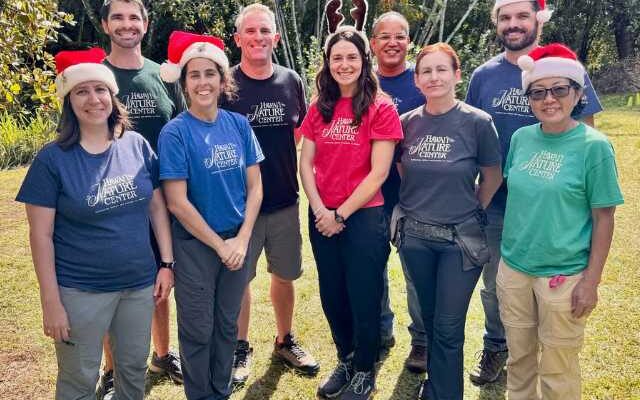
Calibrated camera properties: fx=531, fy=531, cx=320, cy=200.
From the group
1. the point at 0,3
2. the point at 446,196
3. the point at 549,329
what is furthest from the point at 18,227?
the point at 549,329

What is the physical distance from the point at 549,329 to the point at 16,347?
374 cm

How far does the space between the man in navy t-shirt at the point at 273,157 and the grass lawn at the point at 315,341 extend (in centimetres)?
21

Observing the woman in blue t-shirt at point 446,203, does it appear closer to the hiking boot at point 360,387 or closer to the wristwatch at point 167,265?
the hiking boot at point 360,387

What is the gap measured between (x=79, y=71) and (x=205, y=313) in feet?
4.49

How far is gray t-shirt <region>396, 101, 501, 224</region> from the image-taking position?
2.85 meters

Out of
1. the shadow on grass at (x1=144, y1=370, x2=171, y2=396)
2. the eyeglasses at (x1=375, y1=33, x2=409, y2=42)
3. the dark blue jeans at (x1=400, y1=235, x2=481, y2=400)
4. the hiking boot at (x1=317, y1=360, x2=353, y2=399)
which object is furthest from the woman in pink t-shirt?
the shadow on grass at (x1=144, y1=370, x2=171, y2=396)

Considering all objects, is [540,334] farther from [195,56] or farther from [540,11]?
[195,56]

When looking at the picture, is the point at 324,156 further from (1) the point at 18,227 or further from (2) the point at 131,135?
(1) the point at 18,227

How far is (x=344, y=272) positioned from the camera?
3.22m

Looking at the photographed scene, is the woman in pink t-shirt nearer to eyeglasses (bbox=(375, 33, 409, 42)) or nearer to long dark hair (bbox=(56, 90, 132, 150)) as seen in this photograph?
eyeglasses (bbox=(375, 33, 409, 42))

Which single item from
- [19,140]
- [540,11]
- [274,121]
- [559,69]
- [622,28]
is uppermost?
[622,28]

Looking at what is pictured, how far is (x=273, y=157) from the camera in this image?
11.3 ft

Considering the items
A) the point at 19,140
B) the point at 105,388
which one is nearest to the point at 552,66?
the point at 105,388

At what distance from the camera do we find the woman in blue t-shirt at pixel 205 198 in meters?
2.72
